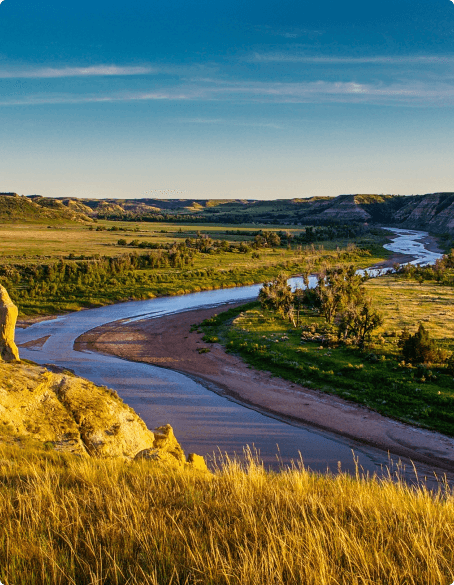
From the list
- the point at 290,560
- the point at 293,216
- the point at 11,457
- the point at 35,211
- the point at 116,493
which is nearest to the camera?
the point at 290,560

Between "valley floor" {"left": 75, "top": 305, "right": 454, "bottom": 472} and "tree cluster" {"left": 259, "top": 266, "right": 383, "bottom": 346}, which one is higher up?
A: "tree cluster" {"left": 259, "top": 266, "right": 383, "bottom": 346}

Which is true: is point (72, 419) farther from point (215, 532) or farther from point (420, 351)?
point (420, 351)

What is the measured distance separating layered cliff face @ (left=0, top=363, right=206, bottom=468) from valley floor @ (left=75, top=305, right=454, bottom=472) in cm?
866

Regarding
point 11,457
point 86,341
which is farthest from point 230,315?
point 11,457

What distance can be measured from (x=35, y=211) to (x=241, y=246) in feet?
270

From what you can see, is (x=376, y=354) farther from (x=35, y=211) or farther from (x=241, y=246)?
(x=35, y=211)

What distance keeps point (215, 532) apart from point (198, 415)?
14.3 m

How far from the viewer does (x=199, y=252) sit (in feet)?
239

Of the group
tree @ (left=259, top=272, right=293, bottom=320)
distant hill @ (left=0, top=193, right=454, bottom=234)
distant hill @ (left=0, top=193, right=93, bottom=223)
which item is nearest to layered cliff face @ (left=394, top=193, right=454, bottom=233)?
distant hill @ (left=0, top=193, right=454, bottom=234)

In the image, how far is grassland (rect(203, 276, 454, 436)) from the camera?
17422 mm

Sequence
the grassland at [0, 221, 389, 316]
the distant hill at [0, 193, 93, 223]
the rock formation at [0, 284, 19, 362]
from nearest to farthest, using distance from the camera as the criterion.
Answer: the rock formation at [0, 284, 19, 362]
the grassland at [0, 221, 389, 316]
the distant hill at [0, 193, 93, 223]

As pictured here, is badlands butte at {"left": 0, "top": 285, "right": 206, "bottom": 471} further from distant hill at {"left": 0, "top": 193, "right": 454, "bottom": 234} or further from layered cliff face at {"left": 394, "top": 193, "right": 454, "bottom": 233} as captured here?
layered cliff face at {"left": 394, "top": 193, "right": 454, "bottom": 233}

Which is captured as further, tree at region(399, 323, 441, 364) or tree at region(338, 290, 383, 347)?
tree at region(338, 290, 383, 347)

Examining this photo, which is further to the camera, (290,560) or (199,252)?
(199,252)
